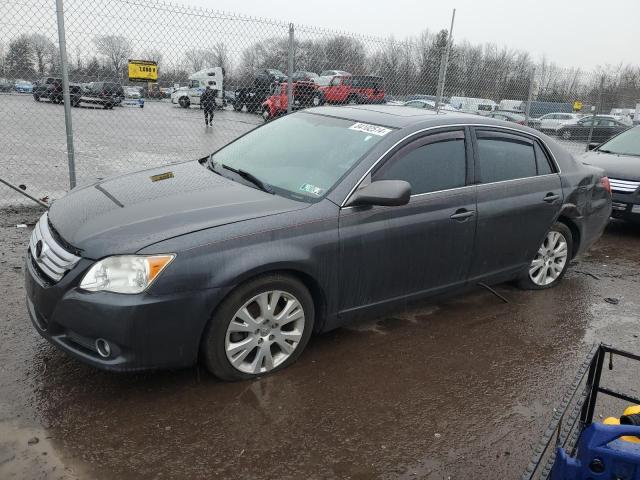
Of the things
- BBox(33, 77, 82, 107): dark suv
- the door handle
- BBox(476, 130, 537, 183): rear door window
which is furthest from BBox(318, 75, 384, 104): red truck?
the door handle

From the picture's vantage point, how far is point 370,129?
394 centimetres

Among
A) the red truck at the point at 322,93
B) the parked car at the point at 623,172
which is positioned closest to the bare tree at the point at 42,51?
the red truck at the point at 322,93

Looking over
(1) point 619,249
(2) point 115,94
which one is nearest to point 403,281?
(1) point 619,249

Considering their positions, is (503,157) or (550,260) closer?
(503,157)

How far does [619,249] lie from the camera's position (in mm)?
7051

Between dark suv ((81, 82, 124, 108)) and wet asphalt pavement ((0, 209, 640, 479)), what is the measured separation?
12.1ft

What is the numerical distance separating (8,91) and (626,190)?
8.02m

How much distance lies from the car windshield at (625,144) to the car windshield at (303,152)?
605cm

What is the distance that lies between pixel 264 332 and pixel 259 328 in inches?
2.1

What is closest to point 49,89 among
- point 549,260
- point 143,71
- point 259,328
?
point 143,71

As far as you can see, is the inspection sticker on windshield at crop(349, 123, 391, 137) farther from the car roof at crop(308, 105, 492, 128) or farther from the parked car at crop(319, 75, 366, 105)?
the parked car at crop(319, 75, 366, 105)

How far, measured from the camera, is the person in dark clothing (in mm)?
10688

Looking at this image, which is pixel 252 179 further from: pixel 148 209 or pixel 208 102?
pixel 208 102

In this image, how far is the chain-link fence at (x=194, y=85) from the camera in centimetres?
623
